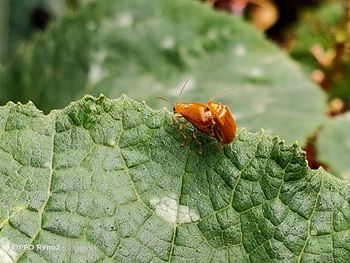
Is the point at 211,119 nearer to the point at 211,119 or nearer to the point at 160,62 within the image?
the point at 211,119

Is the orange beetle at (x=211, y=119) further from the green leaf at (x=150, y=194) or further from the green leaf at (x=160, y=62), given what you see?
the green leaf at (x=160, y=62)

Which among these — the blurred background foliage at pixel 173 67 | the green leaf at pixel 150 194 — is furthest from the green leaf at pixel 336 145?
the green leaf at pixel 150 194

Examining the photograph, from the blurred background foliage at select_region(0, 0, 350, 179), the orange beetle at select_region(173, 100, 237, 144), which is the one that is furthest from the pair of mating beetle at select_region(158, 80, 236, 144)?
the blurred background foliage at select_region(0, 0, 350, 179)

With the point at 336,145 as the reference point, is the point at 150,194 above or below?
below

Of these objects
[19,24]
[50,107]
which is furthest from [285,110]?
[19,24]

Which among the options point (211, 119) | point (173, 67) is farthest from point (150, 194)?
point (173, 67)

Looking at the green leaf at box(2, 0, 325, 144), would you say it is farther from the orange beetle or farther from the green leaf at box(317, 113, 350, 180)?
the orange beetle

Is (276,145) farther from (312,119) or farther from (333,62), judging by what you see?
(333,62)
